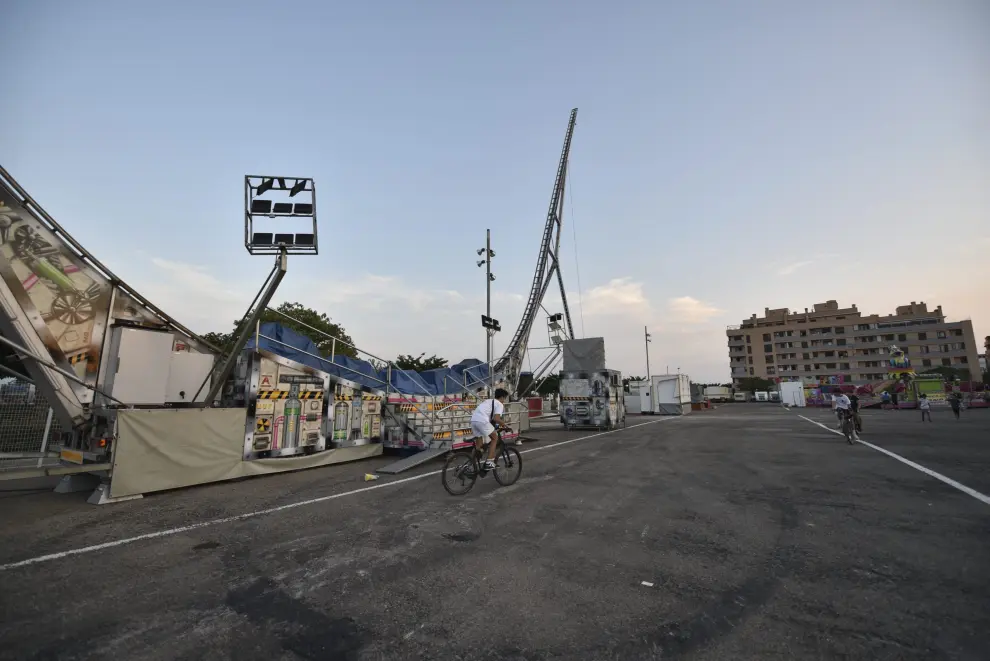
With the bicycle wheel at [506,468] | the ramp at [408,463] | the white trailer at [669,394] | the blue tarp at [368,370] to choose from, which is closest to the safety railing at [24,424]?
the blue tarp at [368,370]

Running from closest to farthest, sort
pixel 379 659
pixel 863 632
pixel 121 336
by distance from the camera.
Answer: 1. pixel 379 659
2. pixel 863 632
3. pixel 121 336

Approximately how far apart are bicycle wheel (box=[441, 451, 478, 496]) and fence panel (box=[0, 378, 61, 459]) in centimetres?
991

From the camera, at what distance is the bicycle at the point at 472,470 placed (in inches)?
313

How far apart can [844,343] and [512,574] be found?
11841cm

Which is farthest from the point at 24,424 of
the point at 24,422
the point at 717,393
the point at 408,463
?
the point at 717,393

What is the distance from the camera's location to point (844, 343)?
94562 mm

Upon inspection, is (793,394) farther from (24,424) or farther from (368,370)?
(24,424)

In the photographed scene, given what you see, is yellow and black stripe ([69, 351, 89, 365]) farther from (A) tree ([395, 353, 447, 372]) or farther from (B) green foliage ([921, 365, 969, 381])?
(B) green foliage ([921, 365, 969, 381])

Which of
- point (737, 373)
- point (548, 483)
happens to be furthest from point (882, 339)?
point (548, 483)

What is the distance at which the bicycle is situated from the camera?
313 inches

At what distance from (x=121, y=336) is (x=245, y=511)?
5182 mm

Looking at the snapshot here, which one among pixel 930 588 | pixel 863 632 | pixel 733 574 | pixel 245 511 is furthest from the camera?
pixel 245 511

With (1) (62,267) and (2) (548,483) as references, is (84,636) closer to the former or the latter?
(2) (548,483)

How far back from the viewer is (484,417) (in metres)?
8.27
